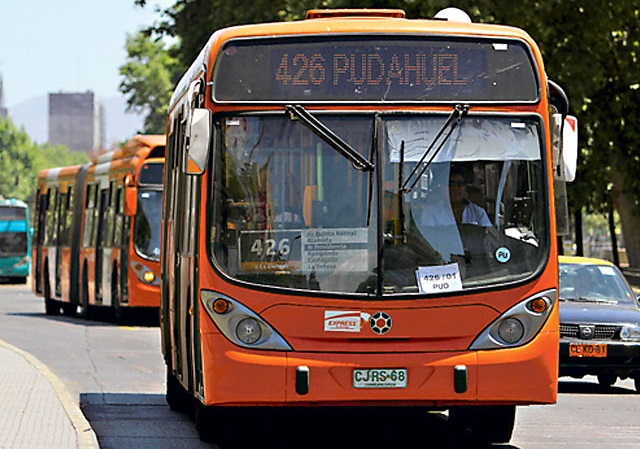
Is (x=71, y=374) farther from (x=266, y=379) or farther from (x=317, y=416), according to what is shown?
(x=266, y=379)

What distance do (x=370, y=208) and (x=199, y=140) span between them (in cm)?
119

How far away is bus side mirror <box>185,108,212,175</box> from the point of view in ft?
32.2

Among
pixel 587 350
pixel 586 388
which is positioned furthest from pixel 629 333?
pixel 586 388

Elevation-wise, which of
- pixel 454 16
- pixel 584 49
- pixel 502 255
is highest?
pixel 584 49

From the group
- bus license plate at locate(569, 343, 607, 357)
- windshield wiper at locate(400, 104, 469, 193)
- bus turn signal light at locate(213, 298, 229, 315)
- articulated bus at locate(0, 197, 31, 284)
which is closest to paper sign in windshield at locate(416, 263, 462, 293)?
windshield wiper at locate(400, 104, 469, 193)

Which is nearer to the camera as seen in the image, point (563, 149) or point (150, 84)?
point (563, 149)

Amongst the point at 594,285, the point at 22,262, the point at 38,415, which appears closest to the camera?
the point at 38,415

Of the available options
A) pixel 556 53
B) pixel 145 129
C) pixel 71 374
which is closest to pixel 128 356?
pixel 71 374

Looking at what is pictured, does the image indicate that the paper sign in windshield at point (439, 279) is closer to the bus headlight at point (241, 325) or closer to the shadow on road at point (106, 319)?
the bus headlight at point (241, 325)

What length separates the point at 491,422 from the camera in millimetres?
11391

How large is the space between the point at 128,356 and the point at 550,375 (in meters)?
12.0

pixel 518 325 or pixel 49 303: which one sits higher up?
pixel 518 325

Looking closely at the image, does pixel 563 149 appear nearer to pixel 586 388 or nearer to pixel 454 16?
pixel 454 16

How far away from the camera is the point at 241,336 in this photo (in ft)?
32.1
